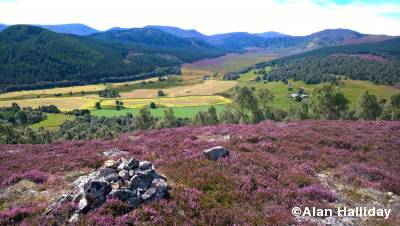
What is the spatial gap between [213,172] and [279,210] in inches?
231

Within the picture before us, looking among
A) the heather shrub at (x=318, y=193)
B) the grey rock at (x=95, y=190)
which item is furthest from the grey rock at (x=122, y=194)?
the heather shrub at (x=318, y=193)

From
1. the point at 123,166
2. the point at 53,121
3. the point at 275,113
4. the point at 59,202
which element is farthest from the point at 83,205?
the point at 53,121

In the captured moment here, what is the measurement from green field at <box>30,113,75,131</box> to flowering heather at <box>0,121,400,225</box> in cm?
11813

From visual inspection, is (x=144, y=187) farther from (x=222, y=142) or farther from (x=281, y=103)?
(x=281, y=103)

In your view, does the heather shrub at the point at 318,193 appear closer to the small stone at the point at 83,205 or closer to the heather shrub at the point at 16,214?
the small stone at the point at 83,205

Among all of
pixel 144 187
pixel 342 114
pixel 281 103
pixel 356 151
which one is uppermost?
pixel 144 187

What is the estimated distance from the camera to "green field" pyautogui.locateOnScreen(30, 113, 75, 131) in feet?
494

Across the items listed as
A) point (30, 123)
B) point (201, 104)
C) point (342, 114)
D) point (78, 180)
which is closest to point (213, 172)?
point (78, 180)

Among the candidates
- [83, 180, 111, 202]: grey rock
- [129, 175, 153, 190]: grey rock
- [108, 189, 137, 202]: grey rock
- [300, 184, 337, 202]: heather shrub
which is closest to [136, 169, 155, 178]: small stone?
[129, 175, 153, 190]: grey rock

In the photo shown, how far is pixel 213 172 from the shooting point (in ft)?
79.5

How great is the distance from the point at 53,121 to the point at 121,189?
501ft

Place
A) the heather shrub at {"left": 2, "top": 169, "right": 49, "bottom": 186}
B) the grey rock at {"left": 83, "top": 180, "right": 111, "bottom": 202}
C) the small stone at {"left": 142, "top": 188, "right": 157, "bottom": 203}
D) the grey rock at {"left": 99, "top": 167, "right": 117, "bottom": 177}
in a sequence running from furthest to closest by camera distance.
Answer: the heather shrub at {"left": 2, "top": 169, "right": 49, "bottom": 186}
the grey rock at {"left": 99, "top": 167, "right": 117, "bottom": 177}
the small stone at {"left": 142, "top": 188, "right": 157, "bottom": 203}
the grey rock at {"left": 83, "top": 180, "right": 111, "bottom": 202}

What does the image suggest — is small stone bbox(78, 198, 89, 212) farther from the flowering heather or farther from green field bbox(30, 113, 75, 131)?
green field bbox(30, 113, 75, 131)

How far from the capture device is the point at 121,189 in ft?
65.1
